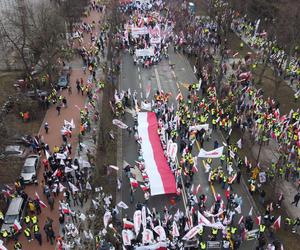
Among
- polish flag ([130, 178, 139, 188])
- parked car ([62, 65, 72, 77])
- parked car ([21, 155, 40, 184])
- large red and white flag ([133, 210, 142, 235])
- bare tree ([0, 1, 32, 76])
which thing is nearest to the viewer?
large red and white flag ([133, 210, 142, 235])

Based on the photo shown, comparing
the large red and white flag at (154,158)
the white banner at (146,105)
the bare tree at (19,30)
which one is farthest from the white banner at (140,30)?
the large red and white flag at (154,158)

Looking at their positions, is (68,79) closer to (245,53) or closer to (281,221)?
(245,53)

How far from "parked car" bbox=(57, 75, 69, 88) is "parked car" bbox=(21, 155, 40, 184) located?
14.8 metres

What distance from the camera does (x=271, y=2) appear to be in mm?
59844

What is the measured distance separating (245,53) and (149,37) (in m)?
12.7

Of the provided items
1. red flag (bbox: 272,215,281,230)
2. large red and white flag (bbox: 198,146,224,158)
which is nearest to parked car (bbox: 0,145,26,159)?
large red and white flag (bbox: 198,146,224,158)

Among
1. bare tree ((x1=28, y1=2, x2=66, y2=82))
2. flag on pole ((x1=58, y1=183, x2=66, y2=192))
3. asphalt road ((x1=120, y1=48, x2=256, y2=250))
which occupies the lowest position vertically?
asphalt road ((x1=120, y1=48, x2=256, y2=250))

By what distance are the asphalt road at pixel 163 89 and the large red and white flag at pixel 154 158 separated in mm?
1379

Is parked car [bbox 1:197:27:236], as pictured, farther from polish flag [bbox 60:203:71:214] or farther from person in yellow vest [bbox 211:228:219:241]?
person in yellow vest [bbox 211:228:219:241]

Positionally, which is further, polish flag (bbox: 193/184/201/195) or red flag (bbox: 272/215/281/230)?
polish flag (bbox: 193/184/201/195)

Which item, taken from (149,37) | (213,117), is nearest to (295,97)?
(213,117)

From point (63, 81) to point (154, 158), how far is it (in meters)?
19.9

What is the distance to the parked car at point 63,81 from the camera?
45.3m

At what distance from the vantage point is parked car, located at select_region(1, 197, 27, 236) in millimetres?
25906
